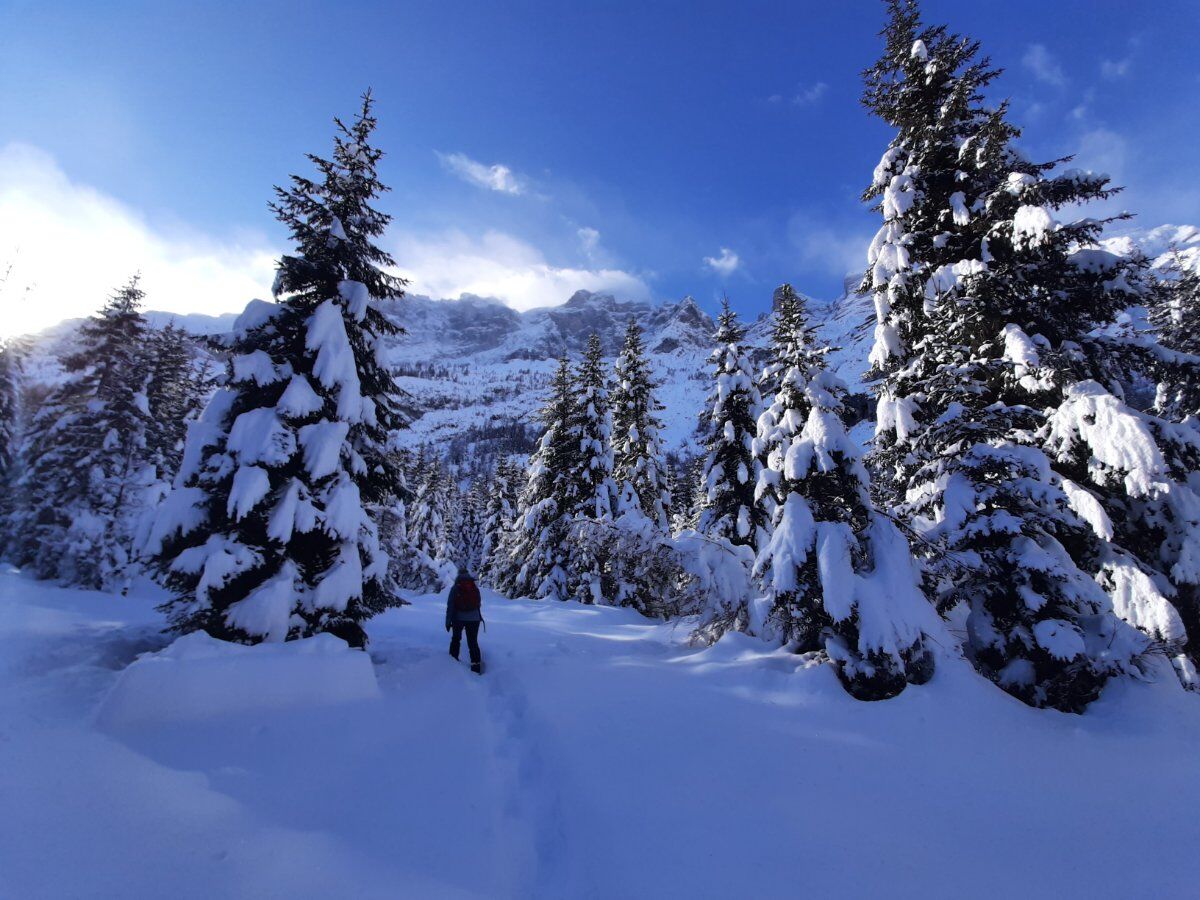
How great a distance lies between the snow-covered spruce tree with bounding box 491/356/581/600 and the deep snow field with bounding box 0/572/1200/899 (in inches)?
555

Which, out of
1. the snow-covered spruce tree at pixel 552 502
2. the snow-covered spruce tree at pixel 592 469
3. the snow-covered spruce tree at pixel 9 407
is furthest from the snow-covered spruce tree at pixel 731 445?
the snow-covered spruce tree at pixel 9 407

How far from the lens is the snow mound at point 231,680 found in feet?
18.6

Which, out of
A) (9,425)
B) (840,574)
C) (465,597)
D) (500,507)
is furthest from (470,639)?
(500,507)

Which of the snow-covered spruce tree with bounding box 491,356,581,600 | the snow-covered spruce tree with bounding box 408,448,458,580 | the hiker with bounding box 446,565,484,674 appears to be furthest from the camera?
the snow-covered spruce tree with bounding box 408,448,458,580

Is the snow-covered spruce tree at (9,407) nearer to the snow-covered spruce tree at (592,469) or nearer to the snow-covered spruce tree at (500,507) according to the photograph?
the snow-covered spruce tree at (592,469)

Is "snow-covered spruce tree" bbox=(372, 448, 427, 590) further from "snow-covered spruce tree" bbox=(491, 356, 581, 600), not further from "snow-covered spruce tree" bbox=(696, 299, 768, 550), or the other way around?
"snow-covered spruce tree" bbox=(696, 299, 768, 550)

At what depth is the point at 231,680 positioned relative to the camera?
20.5ft

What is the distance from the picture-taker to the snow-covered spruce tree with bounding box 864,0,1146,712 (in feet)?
23.3

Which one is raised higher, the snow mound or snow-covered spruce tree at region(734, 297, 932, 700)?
snow-covered spruce tree at region(734, 297, 932, 700)

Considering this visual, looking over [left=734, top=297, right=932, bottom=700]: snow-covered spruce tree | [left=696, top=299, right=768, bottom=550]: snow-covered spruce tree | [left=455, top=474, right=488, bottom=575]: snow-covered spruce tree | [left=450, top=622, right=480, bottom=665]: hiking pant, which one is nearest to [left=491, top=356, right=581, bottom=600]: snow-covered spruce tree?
[left=696, top=299, right=768, bottom=550]: snow-covered spruce tree

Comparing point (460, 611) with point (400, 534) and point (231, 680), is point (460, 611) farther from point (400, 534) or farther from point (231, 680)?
point (400, 534)

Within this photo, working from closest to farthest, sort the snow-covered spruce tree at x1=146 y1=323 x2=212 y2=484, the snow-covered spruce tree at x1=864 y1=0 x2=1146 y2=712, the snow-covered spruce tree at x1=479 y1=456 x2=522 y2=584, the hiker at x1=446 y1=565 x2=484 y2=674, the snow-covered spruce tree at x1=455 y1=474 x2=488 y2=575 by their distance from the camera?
the snow-covered spruce tree at x1=864 y1=0 x2=1146 y2=712 < the hiker at x1=446 y1=565 x2=484 y2=674 < the snow-covered spruce tree at x1=146 y1=323 x2=212 y2=484 < the snow-covered spruce tree at x1=479 y1=456 x2=522 y2=584 < the snow-covered spruce tree at x1=455 y1=474 x2=488 y2=575

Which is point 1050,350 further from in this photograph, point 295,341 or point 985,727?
point 295,341

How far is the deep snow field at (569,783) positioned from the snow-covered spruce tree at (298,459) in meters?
1.09
